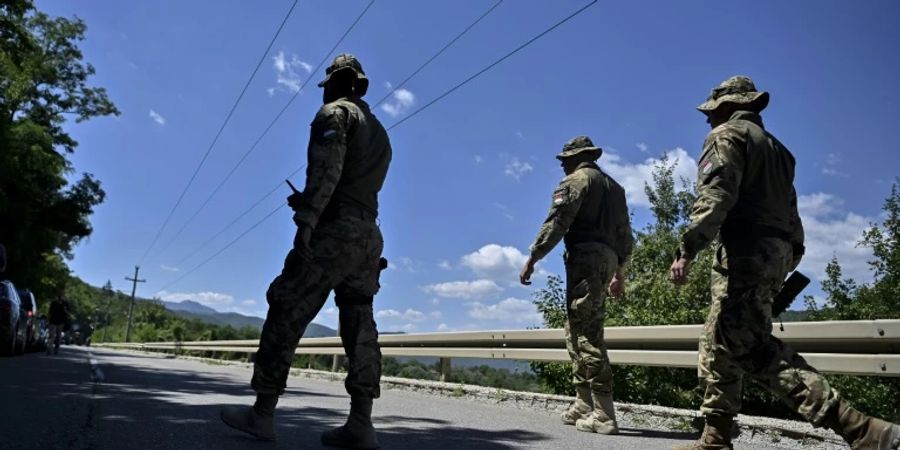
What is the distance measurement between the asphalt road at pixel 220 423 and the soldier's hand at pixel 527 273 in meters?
0.99

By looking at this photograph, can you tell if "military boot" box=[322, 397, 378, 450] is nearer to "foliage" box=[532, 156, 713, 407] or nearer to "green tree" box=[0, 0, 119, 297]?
"foliage" box=[532, 156, 713, 407]

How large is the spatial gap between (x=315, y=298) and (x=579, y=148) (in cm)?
263

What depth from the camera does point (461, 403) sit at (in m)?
6.46

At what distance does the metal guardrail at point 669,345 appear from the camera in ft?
11.6

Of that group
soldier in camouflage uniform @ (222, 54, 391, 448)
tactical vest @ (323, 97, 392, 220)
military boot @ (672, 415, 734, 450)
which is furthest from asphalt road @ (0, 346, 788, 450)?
tactical vest @ (323, 97, 392, 220)

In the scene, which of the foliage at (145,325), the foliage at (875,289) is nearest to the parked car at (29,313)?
the foliage at (875,289)

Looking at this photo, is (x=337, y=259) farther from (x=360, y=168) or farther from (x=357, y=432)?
(x=357, y=432)

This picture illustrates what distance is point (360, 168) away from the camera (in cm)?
350

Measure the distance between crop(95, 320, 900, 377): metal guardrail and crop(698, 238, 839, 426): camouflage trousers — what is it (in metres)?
0.65

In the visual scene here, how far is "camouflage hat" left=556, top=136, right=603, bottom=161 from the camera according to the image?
16.9 feet

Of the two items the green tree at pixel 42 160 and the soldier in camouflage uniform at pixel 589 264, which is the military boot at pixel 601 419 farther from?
the green tree at pixel 42 160

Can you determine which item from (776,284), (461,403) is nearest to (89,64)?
(461,403)

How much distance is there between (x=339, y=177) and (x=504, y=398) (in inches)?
158

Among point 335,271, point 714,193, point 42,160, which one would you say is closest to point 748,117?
point 714,193
